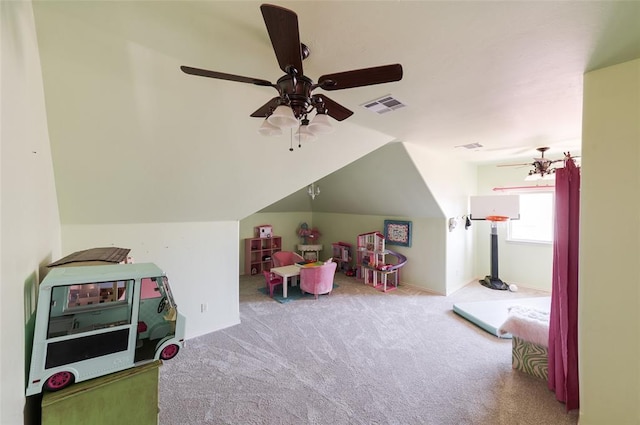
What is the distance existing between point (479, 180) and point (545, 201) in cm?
121

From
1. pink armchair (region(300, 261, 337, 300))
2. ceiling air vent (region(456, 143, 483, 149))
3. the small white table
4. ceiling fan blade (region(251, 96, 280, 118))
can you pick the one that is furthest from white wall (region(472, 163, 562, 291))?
ceiling fan blade (region(251, 96, 280, 118))

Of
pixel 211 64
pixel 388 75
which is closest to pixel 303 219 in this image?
pixel 211 64

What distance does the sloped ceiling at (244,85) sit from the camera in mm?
1261

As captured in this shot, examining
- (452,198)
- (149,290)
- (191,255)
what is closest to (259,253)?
(191,255)

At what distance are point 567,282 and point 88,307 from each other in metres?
3.36

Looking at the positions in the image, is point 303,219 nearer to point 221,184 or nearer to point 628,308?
point 221,184

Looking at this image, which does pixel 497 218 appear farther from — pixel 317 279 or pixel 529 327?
pixel 317 279

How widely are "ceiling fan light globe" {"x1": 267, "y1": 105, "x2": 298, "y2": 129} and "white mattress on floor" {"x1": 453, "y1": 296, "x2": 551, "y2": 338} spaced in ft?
12.1

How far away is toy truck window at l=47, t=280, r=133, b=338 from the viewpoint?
1166mm

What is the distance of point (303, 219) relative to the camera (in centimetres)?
739

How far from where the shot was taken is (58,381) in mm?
1115

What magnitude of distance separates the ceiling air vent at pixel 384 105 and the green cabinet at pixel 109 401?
2403 mm

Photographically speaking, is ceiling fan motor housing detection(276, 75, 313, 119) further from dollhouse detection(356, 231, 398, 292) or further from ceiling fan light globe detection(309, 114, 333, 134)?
dollhouse detection(356, 231, 398, 292)

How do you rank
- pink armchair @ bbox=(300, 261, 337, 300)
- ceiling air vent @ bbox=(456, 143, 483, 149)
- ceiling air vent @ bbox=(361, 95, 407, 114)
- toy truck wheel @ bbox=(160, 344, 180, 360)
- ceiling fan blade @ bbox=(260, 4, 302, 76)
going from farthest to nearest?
pink armchair @ bbox=(300, 261, 337, 300) < ceiling air vent @ bbox=(456, 143, 483, 149) < ceiling air vent @ bbox=(361, 95, 407, 114) < toy truck wheel @ bbox=(160, 344, 180, 360) < ceiling fan blade @ bbox=(260, 4, 302, 76)
